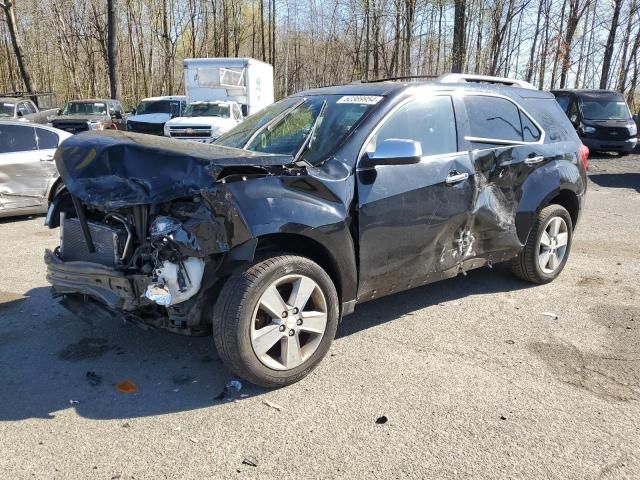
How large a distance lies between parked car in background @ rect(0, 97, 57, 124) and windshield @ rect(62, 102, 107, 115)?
1095 mm

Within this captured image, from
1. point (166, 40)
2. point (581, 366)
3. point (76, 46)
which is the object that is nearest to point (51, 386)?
point (581, 366)

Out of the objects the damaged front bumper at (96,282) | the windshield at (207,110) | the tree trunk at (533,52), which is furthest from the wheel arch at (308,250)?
the tree trunk at (533,52)

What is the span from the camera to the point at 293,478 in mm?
2697

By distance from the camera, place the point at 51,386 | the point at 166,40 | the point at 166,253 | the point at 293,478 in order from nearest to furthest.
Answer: the point at 293,478, the point at 166,253, the point at 51,386, the point at 166,40

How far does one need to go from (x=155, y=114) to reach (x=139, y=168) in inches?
742

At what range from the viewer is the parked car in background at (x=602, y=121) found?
1714cm

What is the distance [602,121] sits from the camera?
17.3 metres

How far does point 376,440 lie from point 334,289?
1.04 meters

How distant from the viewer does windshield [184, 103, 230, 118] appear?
1809 cm

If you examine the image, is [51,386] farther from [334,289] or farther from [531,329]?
[531,329]

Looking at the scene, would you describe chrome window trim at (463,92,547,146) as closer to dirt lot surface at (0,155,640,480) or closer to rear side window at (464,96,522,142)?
rear side window at (464,96,522,142)

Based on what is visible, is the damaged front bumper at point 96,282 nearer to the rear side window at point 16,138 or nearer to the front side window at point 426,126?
the front side window at point 426,126

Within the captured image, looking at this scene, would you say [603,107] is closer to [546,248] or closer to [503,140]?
[546,248]

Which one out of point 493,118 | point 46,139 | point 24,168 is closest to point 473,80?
point 493,118
